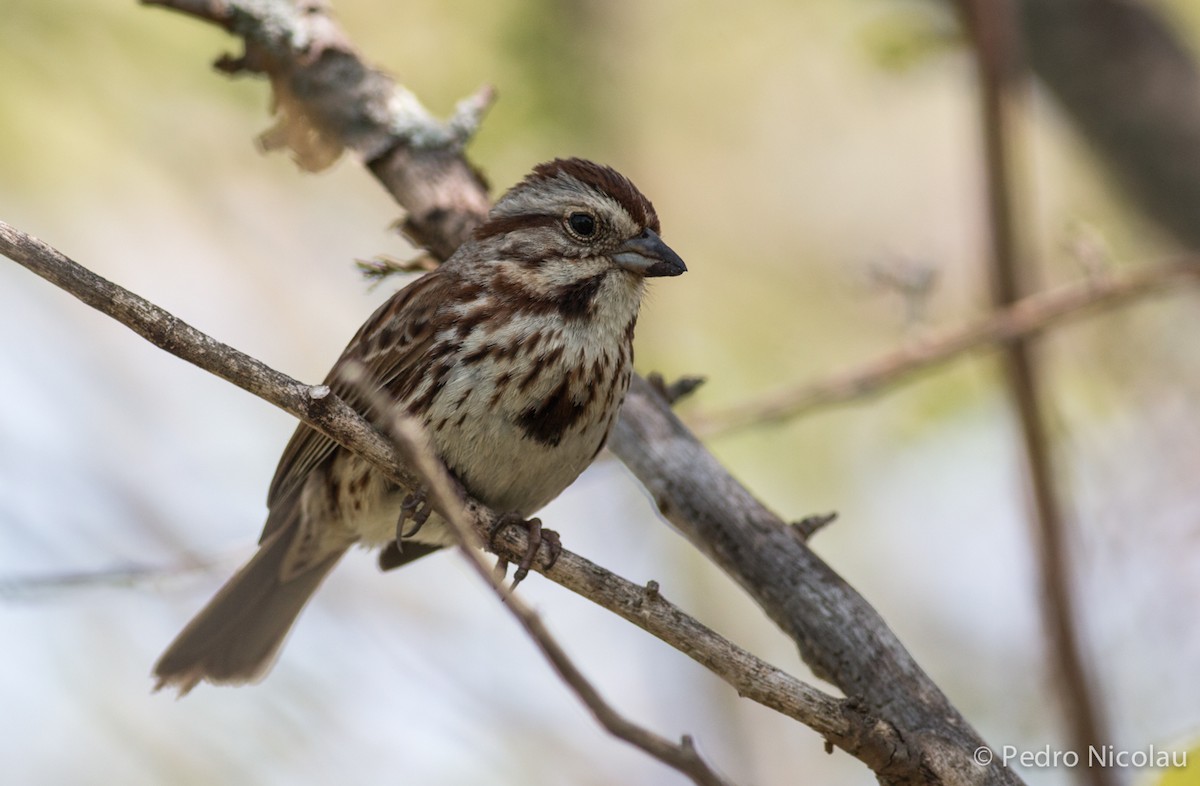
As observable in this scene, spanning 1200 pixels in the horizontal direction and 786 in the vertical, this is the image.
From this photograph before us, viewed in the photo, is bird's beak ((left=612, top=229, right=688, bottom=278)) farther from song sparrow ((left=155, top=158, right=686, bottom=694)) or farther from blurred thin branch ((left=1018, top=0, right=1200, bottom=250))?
blurred thin branch ((left=1018, top=0, right=1200, bottom=250))

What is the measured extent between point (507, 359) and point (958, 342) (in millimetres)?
1614

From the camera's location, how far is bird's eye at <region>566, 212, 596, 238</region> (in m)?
3.98

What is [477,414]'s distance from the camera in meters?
3.69

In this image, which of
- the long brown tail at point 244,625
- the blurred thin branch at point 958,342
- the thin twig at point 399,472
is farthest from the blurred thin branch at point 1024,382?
the long brown tail at point 244,625

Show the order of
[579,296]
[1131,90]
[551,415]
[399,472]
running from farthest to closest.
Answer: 1. [1131,90]
2. [579,296]
3. [551,415]
4. [399,472]

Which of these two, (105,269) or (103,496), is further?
(105,269)

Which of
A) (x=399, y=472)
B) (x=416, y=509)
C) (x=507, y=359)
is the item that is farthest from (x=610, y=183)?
(x=399, y=472)

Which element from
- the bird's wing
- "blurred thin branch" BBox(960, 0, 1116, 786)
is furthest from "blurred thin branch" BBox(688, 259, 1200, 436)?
the bird's wing

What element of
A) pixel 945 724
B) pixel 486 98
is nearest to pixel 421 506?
pixel 945 724

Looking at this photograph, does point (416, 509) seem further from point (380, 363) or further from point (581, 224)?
point (581, 224)

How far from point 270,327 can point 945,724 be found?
13.5 feet

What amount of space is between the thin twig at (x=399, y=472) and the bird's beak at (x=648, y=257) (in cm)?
108

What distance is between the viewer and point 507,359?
12.3 feet

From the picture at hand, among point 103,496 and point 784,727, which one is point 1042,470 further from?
point 103,496
